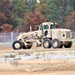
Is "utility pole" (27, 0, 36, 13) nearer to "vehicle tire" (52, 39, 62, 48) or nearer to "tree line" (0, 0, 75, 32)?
"tree line" (0, 0, 75, 32)

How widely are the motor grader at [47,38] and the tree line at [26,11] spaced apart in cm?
2448

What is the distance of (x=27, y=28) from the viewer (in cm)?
5791

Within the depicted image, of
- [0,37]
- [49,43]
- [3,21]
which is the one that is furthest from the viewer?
[3,21]

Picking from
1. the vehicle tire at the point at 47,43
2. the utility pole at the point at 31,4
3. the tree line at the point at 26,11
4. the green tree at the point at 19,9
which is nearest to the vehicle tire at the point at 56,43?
the vehicle tire at the point at 47,43

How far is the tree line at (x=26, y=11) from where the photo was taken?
60856 millimetres

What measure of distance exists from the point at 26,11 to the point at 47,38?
3493cm

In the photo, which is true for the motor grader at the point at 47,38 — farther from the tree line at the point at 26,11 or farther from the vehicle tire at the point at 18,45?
the tree line at the point at 26,11

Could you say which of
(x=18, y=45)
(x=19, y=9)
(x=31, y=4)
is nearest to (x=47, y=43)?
(x=18, y=45)

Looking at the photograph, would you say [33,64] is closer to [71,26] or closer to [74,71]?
[74,71]

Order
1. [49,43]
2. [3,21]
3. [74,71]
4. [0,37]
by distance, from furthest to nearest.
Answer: [3,21] < [0,37] < [49,43] < [74,71]

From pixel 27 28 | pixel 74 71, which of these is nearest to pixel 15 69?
pixel 74 71

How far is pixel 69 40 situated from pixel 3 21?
3145 cm

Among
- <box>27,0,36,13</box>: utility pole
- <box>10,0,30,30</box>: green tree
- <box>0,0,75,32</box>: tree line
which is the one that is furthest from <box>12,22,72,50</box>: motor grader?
<box>27,0,36,13</box>: utility pole

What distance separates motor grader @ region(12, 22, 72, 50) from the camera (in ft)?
107
